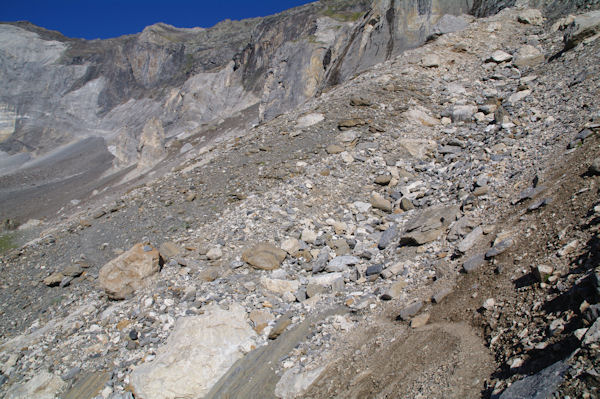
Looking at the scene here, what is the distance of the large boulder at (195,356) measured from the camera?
4.12m

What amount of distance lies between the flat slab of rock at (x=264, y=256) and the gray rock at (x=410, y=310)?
233 cm

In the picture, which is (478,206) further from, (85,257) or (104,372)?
(85,257)

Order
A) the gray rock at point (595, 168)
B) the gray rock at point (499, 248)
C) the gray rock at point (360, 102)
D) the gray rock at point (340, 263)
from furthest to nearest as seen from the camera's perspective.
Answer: the gray rock at point (360, 102), the gray rock at point (340, 263), the gray rock at point (595, 168), the gray rock at point (499, 248)

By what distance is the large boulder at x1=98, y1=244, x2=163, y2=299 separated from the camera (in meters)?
5.65

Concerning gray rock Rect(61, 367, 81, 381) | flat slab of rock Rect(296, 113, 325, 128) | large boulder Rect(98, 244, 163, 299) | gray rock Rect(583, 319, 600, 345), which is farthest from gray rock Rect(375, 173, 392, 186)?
gray rock Rect(61, 367, 81, 381)

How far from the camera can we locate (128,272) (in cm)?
577

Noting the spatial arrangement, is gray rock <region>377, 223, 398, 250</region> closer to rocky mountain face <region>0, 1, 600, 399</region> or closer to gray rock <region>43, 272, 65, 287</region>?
rocky mountain face <region>0, 1, 600, 399</region>

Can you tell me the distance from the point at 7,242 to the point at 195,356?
848 inches

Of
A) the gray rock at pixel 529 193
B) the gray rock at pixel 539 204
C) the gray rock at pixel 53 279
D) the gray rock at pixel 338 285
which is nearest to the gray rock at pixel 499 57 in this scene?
the gray rock at pixel 529 193

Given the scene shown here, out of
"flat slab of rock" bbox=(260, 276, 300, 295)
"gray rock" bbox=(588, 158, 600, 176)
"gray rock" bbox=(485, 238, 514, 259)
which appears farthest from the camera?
"flat slab of rock" bbox=(260, 276, 300, 295)

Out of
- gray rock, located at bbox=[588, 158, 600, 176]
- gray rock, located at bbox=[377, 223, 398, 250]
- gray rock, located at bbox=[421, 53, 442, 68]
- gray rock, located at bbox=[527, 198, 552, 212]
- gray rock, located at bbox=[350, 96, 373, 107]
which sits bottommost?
gray rock, located at bbox=[377, 223, 398, 250]

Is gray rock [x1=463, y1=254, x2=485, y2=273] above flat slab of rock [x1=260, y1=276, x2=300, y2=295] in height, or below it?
above

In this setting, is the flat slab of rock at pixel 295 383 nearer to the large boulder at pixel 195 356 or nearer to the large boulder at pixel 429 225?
the large boulder at pixel 195 356

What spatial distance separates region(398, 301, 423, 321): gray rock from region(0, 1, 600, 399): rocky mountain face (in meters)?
0.01
